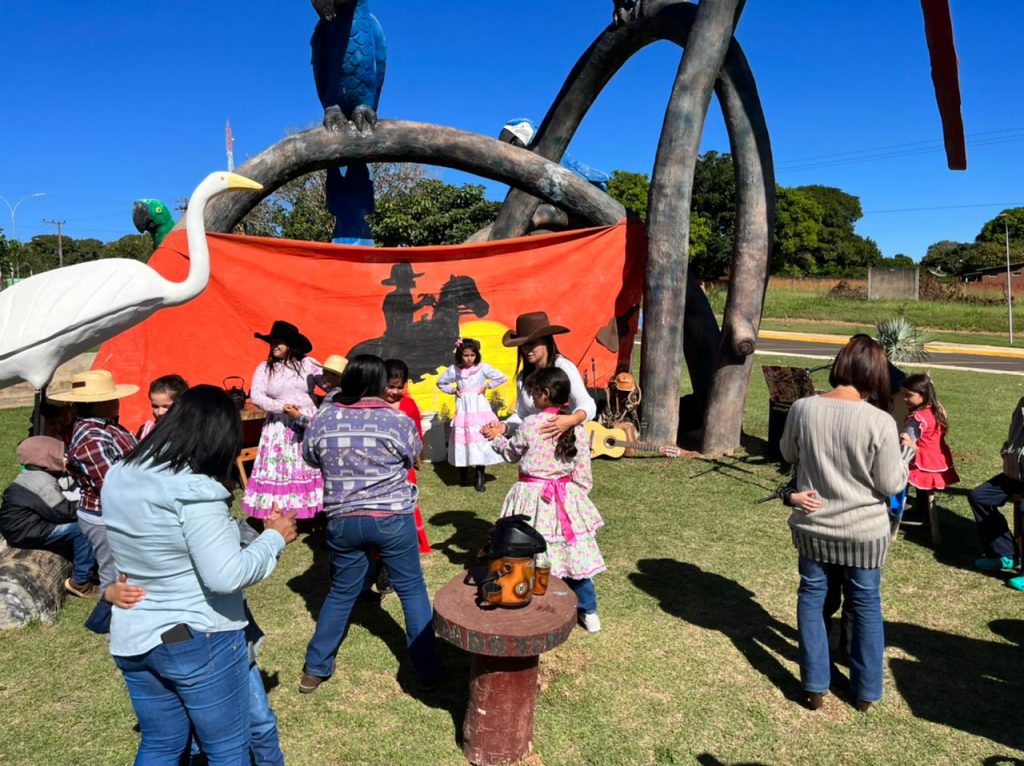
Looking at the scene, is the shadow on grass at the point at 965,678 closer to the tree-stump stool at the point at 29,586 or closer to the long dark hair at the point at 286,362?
the long dark hair at the point at 286,362

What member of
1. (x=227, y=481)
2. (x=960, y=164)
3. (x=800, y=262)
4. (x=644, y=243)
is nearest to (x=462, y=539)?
(x=227, y=481)

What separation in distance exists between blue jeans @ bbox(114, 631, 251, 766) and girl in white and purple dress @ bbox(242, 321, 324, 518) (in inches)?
120

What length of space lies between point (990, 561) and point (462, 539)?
3.70 meters

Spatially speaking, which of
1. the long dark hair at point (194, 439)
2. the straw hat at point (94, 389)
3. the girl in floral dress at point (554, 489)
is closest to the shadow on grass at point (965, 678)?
the girl in floral dress at point (554, 489)

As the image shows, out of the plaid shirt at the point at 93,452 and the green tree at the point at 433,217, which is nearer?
the plaid shirt at the point at 93,452

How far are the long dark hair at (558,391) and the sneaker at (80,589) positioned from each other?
3.20 metres

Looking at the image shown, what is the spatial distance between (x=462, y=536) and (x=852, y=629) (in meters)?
3.05

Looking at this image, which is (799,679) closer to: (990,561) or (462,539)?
(990,561)

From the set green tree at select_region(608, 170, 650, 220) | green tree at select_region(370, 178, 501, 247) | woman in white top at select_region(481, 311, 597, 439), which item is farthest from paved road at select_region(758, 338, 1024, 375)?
green tree at select_region(608, 170, 650, 220)

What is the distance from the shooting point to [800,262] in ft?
153

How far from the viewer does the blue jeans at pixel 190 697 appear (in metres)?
2.05

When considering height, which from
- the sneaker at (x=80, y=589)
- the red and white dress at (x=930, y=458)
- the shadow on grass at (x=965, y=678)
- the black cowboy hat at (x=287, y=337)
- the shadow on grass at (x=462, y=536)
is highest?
the black cowboy hat at (x=287, y=337)

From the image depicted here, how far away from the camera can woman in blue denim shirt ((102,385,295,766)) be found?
2002mm

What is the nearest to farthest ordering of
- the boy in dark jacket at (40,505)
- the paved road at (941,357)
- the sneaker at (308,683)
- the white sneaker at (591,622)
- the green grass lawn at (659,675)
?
the green grass lawn at (659,675) → the sneaker at (308,683) → the white sneaker at (591,622) → the boy in dark jacket at (40,505) → the paved road at (941,357)
